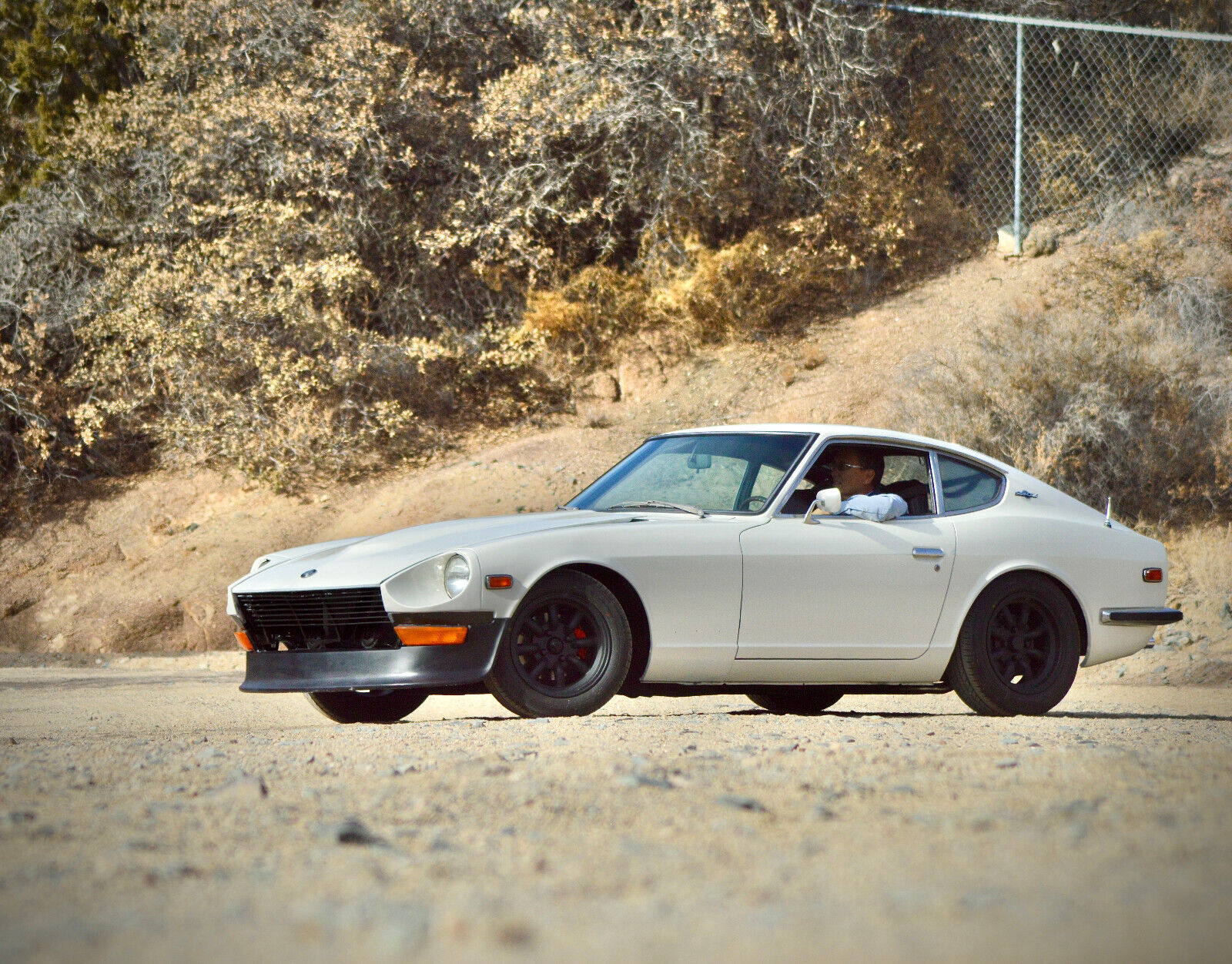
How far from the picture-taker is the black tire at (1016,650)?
738 centimetres

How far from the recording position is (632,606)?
21.9ft

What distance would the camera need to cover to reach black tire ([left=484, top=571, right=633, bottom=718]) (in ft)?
21.1

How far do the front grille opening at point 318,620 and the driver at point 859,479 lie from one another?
7.87ft

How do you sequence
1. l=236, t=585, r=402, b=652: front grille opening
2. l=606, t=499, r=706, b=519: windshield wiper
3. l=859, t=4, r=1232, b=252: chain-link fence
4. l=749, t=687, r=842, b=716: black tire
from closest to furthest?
l=236, t=585, r=402, b=652: front grille opening
l=606, t=499, r=706, b=519: windshield wiper
l=749, t=687, r=842, b=716: black tire
l=859, t=4, r=1232, b=252: chain-link fence

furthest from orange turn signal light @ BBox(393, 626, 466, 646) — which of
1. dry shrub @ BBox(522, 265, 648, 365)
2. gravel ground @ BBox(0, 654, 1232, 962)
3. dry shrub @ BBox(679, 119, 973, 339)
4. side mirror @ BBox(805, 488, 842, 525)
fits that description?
dry shrub @ BBox(679, 119, 973, 339)

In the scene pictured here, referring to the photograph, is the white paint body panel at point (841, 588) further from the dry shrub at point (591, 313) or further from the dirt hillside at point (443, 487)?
the dry shrub at point (591, 313)

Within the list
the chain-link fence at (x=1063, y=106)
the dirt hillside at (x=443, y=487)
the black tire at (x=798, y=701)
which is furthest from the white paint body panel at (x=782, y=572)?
the chain-link fence at (x=1063, y=106)

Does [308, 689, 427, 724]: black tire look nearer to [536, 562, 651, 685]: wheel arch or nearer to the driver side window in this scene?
[536, 562, 651, 685]: wheel arch

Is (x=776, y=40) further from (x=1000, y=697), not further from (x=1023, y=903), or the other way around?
(x=1023, y=903)

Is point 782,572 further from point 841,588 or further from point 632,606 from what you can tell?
point 632,606

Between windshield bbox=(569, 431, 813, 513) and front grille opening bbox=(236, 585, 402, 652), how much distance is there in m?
1.49

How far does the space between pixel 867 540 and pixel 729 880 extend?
4.10 meters

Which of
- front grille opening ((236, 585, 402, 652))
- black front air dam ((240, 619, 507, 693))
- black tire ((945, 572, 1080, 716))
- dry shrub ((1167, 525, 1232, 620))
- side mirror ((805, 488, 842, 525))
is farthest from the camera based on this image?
dry shrub ((1167, 525, 1232, 620))

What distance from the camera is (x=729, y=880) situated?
324 cm
